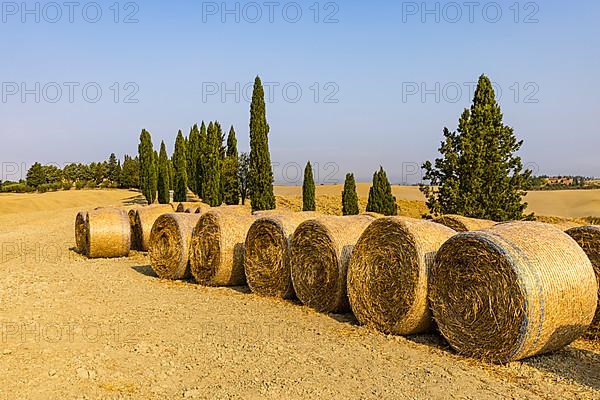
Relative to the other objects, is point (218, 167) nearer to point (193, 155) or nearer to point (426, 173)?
point (193, 155)

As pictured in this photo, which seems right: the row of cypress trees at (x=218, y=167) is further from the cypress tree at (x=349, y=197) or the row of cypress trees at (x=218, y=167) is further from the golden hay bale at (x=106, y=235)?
the golden hay bale at (x=106, y=235)

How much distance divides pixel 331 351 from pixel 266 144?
22773 millimetres

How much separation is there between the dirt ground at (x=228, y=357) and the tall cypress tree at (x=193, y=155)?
40.5 meters

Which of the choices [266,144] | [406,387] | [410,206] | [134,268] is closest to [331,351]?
[406,387]

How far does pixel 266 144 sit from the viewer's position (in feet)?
95.3

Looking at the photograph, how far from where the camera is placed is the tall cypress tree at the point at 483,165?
19703 mm

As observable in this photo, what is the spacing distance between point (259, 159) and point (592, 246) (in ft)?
72.5

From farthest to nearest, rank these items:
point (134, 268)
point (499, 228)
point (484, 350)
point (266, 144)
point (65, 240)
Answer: point (266, 144) → point (65, 240) → point (134, 268) → point (499, 228) → point (484, 350)

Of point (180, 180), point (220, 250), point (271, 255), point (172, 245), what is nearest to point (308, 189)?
point (180, 180)

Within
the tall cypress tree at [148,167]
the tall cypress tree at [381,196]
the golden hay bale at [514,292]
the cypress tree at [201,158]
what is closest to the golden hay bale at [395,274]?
the golden hay bale at [514,292]

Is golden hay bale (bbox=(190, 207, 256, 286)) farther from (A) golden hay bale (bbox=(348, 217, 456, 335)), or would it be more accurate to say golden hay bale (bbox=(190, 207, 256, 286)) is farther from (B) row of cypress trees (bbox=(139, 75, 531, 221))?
(B) row of cypress trees (bbox=(139, 75, 531, 221))

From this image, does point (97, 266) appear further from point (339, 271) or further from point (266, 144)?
point (266, 144)

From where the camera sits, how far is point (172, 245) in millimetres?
12508

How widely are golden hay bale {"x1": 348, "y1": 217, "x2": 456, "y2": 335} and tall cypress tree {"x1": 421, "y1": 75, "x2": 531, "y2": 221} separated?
40.9ft
